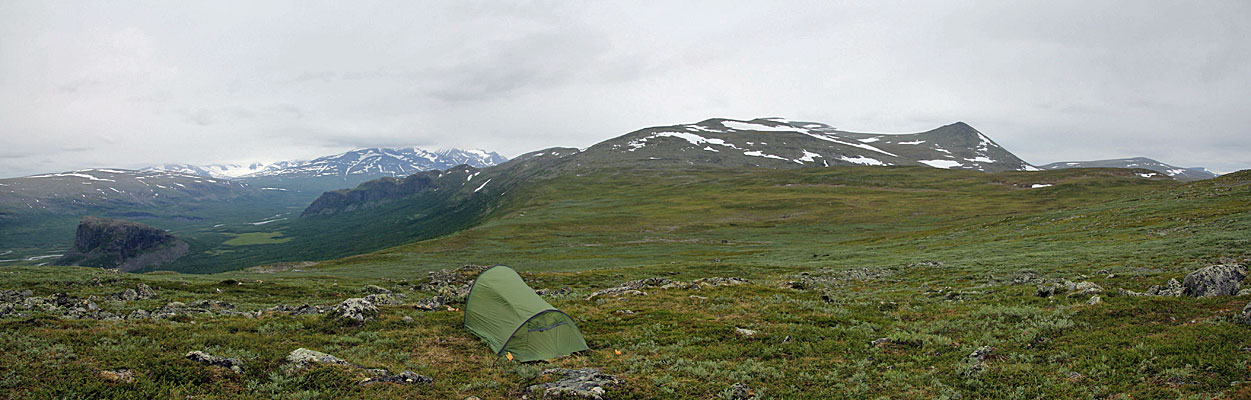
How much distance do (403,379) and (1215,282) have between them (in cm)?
2807

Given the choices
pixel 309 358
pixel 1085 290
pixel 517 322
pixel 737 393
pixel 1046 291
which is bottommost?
pixel 737 393

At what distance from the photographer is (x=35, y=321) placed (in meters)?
16.9

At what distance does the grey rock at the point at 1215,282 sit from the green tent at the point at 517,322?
22.6 meters

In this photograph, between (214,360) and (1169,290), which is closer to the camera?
(214,360)

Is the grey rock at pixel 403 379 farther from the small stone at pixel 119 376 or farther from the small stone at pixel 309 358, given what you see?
the small stone at pixel 119 376

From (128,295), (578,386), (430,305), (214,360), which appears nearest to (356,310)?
(430,305)

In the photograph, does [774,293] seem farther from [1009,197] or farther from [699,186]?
[699,186]

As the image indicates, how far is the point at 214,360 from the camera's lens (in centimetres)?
1437

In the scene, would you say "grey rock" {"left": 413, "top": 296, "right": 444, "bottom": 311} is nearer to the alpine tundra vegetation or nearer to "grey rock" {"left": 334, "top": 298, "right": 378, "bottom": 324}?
the alpine tundra vegetation

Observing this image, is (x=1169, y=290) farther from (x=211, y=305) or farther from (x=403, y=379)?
(x=211, y=305)

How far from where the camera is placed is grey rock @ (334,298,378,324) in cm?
2148

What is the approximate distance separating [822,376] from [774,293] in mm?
16732

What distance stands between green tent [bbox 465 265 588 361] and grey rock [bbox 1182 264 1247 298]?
889 inches

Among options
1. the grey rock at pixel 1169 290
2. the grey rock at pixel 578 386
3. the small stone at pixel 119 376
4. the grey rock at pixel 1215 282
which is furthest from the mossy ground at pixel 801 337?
the grey rock at pixel 1169 290
